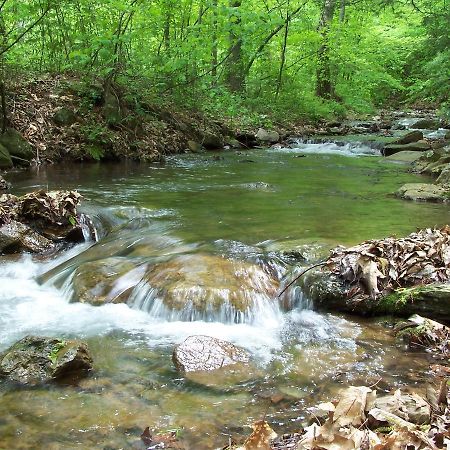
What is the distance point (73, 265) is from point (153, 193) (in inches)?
138

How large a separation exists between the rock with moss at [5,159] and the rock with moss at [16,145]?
10.8 inches

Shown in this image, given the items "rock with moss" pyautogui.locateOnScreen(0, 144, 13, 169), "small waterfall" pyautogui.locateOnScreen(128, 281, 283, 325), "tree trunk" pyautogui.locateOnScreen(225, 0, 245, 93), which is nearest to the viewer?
"small waterfall" pyautogui.locateOnScreen(128, 281, 283, 325)

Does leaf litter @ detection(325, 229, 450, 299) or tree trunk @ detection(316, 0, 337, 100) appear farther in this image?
tree trunk @ detection(316, 0, 337, 100)

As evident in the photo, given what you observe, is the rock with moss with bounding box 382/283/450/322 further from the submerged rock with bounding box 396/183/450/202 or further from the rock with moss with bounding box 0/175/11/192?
the rock with moss with bounding box 0/175/11/192

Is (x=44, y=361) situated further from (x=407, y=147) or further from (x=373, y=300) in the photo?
(x=407, y=147)

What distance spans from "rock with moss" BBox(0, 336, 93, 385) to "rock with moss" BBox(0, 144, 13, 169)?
7.83m

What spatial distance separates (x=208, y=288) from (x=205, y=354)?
1.12 metres

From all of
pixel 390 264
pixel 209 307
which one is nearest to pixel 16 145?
pixel 209 307

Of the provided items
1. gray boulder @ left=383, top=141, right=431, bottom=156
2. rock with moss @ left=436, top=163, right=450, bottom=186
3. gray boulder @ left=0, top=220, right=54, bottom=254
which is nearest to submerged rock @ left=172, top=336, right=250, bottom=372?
gray boulder @ left=0, top=220, right=54, bottom=254

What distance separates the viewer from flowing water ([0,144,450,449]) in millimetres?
3033

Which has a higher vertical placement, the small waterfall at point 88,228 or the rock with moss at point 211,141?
the rock with moss at point 211,141

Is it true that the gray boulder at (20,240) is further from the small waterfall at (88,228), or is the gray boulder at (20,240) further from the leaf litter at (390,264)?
the leaf litter at (390,264)

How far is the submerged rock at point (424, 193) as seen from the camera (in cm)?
841

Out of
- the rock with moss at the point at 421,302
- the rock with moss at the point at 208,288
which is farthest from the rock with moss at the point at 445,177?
the rock with moss at the point at 208,288
